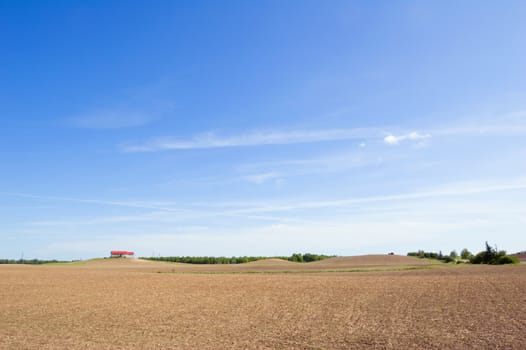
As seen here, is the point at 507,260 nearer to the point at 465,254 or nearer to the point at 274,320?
the point at 274,320

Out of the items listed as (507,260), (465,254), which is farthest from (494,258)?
(465,254)

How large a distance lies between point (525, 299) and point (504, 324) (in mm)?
7942

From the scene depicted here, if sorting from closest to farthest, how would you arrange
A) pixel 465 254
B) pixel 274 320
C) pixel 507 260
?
pixel 274 320 < pixel 507 260 < pixel 465 254

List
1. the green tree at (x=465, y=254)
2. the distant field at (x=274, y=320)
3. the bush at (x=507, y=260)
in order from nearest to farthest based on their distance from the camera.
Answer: the distant field at (x=274, y=320) → the bush at (x=507, y=260) → the green tree at (x=465, y=254)

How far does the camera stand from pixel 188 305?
23516 mm

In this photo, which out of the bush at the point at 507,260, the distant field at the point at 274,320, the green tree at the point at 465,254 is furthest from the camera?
the green tree at the point at 465,254

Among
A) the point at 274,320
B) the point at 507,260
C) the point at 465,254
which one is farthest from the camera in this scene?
the point at 465,254

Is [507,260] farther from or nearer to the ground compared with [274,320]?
farther from the ground

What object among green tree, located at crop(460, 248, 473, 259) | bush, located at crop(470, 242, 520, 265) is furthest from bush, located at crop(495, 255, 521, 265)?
green tree, located at crop(460, 248, 473, 259)

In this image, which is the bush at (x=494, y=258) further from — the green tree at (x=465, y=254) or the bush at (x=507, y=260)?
the green tree at (x=465, y=254)

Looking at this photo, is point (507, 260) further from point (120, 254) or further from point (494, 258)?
point (120, 254)

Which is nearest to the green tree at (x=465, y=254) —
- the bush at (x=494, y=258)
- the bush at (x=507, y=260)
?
the bush at (x=494, y=258)

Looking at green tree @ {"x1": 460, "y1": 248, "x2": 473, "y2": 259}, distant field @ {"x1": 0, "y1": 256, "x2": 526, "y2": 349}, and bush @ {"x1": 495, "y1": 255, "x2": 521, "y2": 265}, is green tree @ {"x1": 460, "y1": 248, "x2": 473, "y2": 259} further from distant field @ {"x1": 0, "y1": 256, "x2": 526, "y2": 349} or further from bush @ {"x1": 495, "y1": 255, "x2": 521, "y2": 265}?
distant field @ {"x1": 0, "y1": 256, "x2": 526, "y2": 349}

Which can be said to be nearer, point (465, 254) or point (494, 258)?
point (494, 258)
